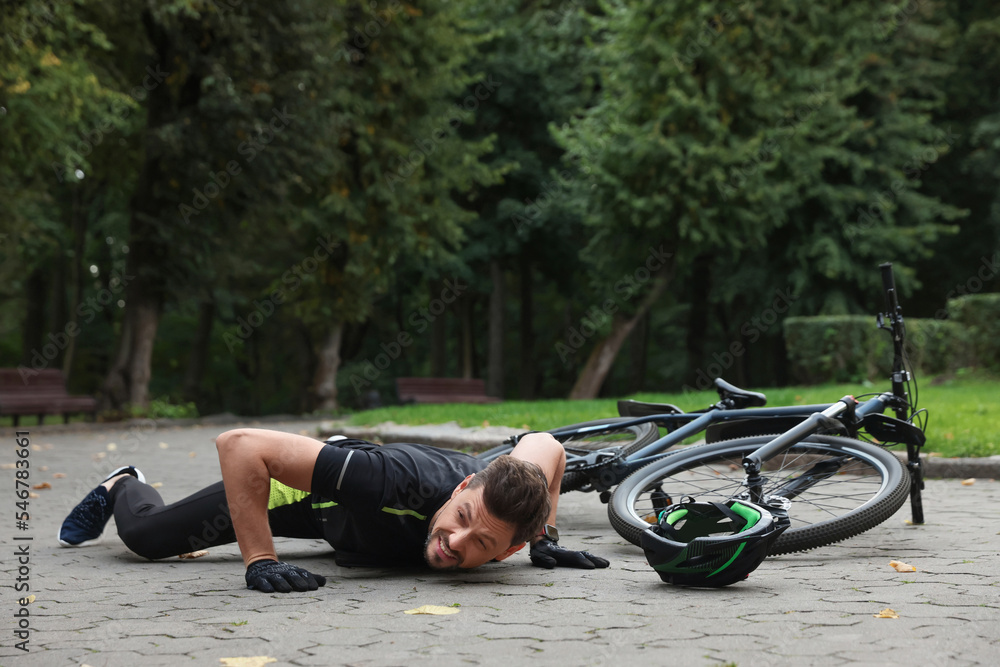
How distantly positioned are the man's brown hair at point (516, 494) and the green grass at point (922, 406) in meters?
5.79

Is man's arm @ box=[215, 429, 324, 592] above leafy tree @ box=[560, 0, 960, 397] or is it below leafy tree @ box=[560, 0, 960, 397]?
below

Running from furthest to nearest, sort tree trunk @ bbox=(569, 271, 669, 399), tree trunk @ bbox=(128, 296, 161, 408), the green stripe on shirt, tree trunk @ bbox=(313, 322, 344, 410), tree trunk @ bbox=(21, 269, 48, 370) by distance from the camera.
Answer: tree trunk @ bbox=(21, 269, 48, 370) → tree trunk @ bbox=(569, 271, 669, 399) → tree trunk @ bbox=(313, 322, 344, 410) → tree trunk @ bbox=(128, 296, 161, 408) → the green stripe on shirt

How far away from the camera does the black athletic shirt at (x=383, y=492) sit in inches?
157

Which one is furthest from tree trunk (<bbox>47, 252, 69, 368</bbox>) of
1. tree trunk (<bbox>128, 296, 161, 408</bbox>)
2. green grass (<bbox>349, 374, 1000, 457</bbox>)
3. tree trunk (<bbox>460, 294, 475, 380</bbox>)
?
green grass (<bbox>349, 374, 1000, 457</bbox>)

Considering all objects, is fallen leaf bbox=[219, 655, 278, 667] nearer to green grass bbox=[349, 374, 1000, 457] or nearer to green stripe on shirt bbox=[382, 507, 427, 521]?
green stripe on shirt bbox=[382, 507, 427, 521]

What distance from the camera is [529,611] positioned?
3.71 meters

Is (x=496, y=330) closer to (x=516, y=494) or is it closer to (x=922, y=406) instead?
(x=922, y=406)

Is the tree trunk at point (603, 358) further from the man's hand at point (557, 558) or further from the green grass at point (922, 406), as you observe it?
the man's hand at point (557, 558)

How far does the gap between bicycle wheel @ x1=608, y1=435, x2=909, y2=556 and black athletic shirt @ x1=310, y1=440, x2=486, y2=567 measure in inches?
42.7

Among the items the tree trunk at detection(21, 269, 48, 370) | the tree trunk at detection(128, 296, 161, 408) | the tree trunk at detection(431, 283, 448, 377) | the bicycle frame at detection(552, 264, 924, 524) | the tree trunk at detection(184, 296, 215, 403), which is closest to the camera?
the bicycle frame at detection(552, 264, 924, 524)

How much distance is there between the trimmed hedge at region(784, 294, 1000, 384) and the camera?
16.4 metres

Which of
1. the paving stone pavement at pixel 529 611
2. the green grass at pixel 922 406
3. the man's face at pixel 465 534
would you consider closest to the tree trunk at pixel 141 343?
the green grass at pixel 922 406

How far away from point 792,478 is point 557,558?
1407mm

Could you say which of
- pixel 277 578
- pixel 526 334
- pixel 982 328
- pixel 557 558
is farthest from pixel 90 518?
pixel 526 334
